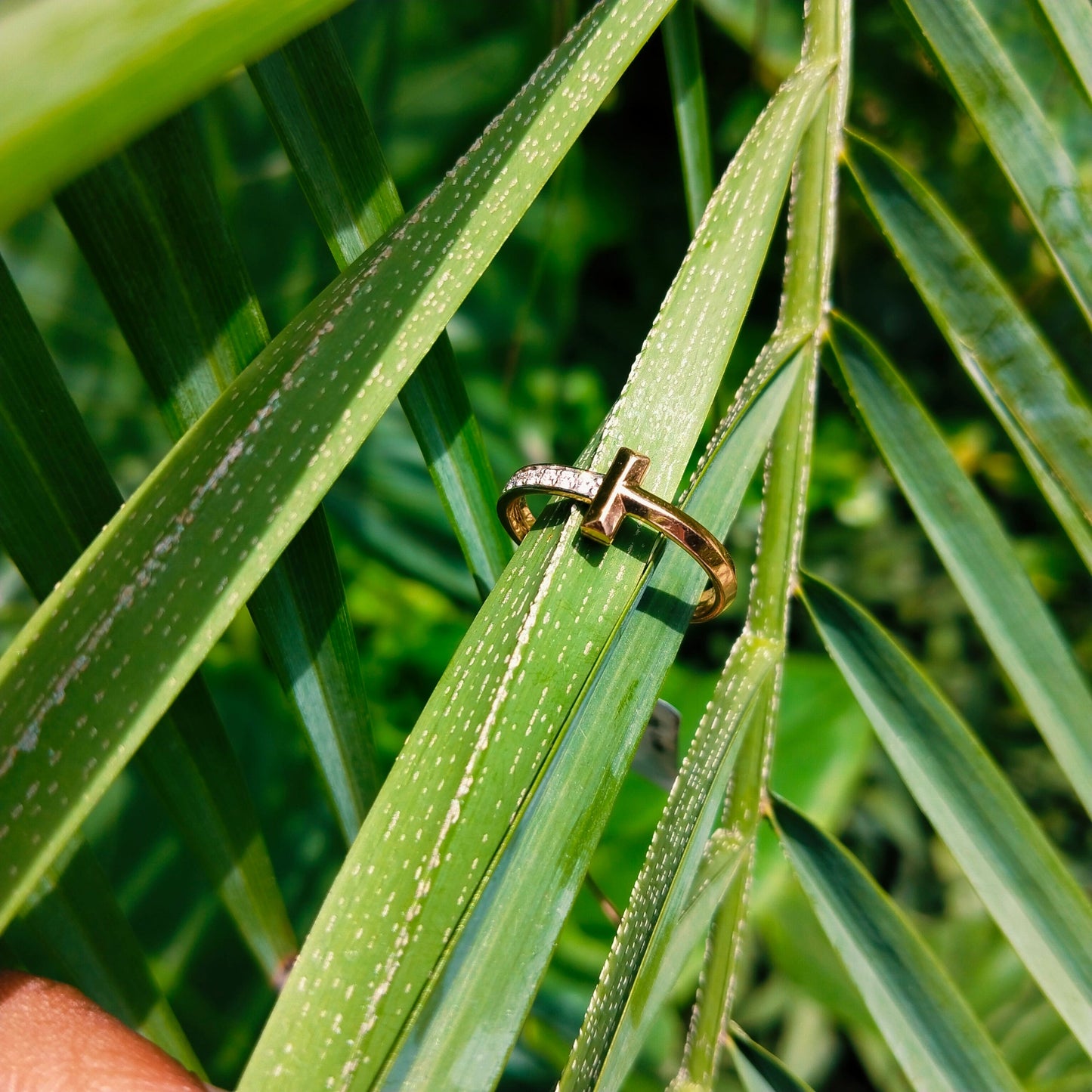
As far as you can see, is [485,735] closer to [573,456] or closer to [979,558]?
[979,558]

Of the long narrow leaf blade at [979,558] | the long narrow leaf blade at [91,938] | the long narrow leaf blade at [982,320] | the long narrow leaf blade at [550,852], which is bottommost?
the long narrow leaf blade at [91,938]

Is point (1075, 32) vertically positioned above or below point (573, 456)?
below

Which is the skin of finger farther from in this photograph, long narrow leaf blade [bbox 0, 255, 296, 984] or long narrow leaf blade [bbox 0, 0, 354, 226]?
long narrow leaf blade [bbox 0, 0, 354, 226]

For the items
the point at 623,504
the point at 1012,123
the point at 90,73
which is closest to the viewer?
the point at 90,73

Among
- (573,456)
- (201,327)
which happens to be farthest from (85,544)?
(573,456)

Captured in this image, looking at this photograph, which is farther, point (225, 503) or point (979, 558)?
point (979, 558)

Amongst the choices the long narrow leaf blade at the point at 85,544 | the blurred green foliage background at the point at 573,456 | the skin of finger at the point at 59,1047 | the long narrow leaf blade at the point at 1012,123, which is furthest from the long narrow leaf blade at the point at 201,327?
the blurred green foliage background at the point at 573,456

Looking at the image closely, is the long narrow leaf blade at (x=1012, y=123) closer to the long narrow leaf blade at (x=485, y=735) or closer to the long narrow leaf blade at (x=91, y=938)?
the long narrow leaf blade at (x=485, y=735)
